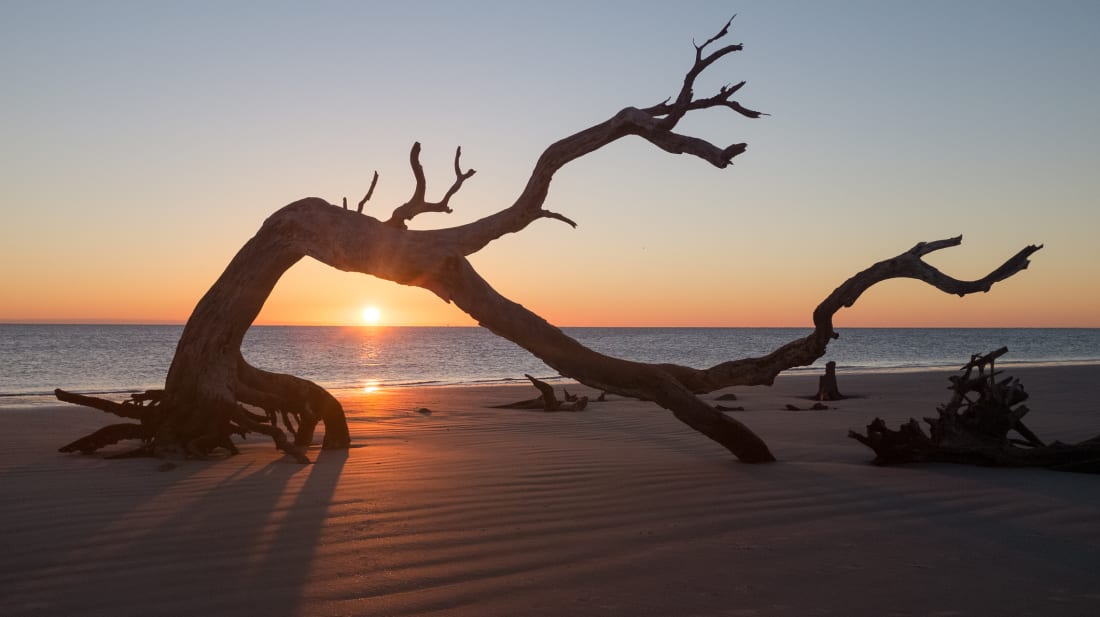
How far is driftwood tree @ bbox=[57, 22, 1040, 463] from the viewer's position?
6.02 meters

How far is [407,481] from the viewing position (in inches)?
228

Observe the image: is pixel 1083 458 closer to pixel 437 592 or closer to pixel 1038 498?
pixel 1038 498

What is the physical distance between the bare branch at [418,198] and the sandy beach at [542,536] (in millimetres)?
2160

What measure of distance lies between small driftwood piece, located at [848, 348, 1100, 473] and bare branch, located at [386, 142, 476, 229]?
13.5ft

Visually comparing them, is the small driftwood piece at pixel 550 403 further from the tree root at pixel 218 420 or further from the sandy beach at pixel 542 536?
the sandy beach at pixel 542 536

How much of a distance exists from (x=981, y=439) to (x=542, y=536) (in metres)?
4.14

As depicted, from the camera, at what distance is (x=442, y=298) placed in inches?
261

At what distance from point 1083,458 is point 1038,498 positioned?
1.40m

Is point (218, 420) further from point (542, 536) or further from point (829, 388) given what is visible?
point (829, 388)

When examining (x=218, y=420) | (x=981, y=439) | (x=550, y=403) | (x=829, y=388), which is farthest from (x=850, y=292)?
(x=829, y=388)

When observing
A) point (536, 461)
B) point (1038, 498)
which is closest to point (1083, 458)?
point (1038, 498)

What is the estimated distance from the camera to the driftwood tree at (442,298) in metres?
6.02

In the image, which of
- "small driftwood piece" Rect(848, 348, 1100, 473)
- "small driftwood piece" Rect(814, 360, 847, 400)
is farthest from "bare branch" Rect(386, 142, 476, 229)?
"small driftwood piece" Rect(814, 360, 847, 400)

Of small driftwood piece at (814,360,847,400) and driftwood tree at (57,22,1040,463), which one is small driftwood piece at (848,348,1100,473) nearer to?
driftwood tree at (57,22,1040,463)
